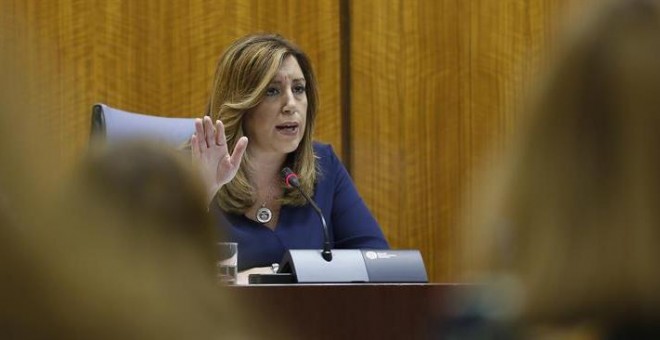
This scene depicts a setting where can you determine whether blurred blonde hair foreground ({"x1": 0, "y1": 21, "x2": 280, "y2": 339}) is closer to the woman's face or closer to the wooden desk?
the wooden desk

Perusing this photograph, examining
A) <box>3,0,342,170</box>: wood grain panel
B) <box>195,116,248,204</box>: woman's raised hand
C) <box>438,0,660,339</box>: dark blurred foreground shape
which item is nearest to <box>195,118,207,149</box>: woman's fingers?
<box>195,116,248,204</box>: woman's raised hand

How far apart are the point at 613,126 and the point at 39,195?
0.26 metres

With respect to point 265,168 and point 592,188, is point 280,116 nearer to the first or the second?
point 265,168

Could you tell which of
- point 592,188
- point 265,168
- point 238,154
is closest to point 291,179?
point 238,154

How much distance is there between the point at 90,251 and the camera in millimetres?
520

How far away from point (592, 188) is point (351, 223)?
3510mm

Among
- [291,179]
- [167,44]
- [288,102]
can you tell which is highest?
[167,44]

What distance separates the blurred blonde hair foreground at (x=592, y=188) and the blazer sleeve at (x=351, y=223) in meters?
3.44

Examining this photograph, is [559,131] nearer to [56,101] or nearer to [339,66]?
[56,101]

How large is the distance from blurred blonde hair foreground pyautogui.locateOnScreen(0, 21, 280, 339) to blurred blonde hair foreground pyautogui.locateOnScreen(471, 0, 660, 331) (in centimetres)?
14

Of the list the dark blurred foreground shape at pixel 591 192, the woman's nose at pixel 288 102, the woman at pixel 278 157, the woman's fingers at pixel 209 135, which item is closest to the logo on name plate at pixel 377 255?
the woman at pixel 278 157

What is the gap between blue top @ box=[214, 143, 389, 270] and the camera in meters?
3.82

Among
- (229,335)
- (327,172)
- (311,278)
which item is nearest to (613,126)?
(229,335)

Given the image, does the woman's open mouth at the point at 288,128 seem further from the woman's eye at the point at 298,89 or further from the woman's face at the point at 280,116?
the woman's eye at the point at 298,89
